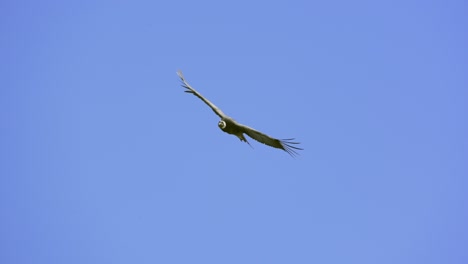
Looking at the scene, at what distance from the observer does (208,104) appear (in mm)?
25812

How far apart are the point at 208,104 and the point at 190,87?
0.82 metres

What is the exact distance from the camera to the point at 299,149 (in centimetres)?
2288

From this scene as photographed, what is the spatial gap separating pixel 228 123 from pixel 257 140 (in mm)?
1148

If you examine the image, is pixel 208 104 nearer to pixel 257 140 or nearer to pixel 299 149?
pixel 257 140

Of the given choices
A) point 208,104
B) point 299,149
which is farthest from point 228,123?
point 299,149

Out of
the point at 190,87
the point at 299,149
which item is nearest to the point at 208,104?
the point at 190,87

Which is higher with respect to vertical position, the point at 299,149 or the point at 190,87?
the point at 190,87

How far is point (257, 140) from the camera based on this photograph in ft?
81.1

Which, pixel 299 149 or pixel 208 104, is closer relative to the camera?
pixel 299 149

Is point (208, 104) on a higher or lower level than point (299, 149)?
higher

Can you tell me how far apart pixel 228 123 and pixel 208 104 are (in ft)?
3.73

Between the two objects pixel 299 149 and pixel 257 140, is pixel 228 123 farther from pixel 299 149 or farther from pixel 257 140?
pixel 299 149

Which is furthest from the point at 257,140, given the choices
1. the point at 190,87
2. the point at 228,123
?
the point at 190,87

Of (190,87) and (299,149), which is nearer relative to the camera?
(299,149)
